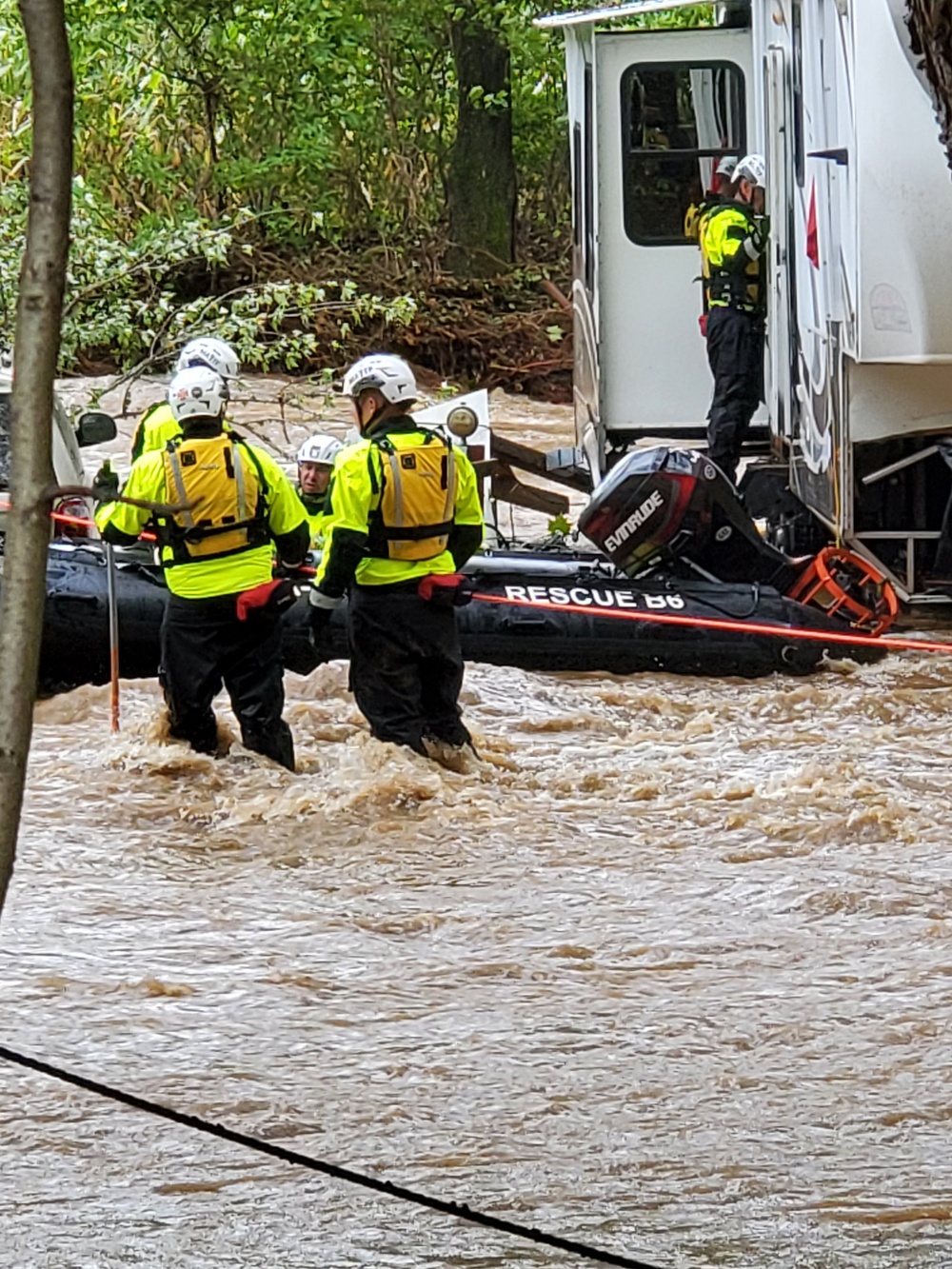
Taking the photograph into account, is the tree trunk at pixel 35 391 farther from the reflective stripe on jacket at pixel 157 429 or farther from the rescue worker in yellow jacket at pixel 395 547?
the reflective stripe on jacket at pixel 157 429

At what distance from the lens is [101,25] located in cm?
1970

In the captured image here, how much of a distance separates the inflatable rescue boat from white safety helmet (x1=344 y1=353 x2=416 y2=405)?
175cm

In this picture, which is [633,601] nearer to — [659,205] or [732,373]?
[732,373]

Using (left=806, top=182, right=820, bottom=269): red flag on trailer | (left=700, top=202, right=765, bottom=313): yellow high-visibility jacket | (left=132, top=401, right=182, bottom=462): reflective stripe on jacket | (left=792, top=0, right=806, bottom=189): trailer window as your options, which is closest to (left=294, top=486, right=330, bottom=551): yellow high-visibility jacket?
(left=132, top=401, right=182, bottom=462): reflective stripe on jacket

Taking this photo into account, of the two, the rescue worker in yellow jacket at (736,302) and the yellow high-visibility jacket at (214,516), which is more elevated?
the rescue worker in yellow jacket at (736,302)

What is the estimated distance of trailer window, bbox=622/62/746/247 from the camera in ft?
42.4

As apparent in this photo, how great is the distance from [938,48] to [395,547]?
15.2ft

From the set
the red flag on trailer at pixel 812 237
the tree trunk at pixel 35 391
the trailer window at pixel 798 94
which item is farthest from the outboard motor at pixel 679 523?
the tree trunk at pixel 35 391

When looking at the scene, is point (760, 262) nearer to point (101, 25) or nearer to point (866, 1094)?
point (866, 1094)

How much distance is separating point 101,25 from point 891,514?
37.5 feet

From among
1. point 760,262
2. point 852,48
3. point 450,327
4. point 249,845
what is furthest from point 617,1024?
point 450,327

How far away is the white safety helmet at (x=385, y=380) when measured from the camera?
809cm

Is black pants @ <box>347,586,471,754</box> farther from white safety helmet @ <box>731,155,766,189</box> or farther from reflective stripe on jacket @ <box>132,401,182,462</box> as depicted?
white safety helmet @ <box>731,155,766,189</box>

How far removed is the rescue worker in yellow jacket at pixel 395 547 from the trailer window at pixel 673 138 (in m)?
5.19
